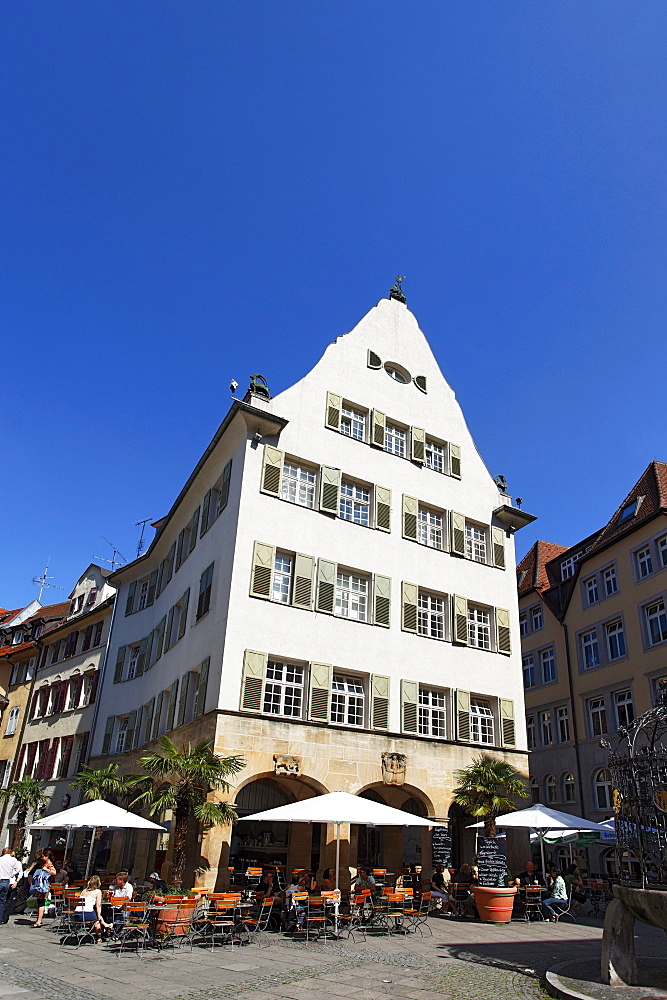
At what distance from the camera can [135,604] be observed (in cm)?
3412

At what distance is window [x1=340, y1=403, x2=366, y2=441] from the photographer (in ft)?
81.9

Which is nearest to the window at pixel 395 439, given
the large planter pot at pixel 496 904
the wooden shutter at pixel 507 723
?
the wooden shutter at pixel 507 723

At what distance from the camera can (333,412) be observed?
24453 millimetres

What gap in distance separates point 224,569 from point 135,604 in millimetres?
14564

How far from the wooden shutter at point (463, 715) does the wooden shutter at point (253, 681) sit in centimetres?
706

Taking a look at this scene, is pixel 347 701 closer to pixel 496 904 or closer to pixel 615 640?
pixel 496 904

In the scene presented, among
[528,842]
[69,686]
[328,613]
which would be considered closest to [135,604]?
[69,686]

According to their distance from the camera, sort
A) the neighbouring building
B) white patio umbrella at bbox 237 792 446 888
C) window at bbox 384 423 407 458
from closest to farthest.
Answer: white patio umbrella at bbox 237 792 446 888, window at bbox 384 423 407 458, the neighbouring building

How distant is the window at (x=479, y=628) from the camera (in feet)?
82.7

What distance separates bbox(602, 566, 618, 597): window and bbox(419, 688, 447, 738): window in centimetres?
1414

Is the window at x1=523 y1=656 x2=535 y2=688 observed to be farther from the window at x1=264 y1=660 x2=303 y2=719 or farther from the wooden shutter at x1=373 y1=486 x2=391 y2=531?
the window at x1=264 y1=660 x2=303 y2=719

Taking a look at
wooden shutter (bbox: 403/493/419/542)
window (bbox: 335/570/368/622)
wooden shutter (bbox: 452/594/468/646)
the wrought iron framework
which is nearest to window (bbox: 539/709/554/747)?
wooden shutter (bbox: 452/594/468/646)

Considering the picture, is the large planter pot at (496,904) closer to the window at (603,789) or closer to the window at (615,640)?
the window at (603,789)

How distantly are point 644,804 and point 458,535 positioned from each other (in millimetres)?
15487
